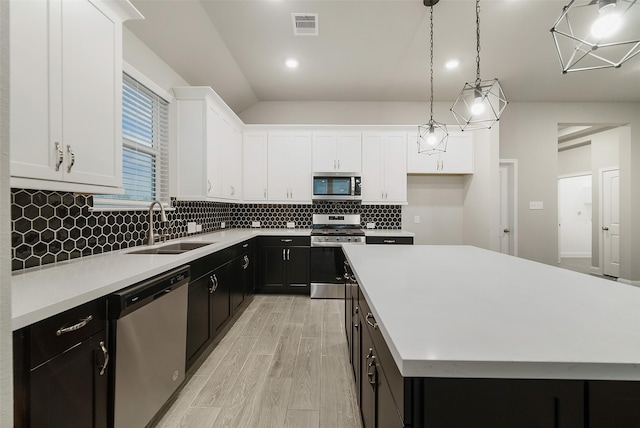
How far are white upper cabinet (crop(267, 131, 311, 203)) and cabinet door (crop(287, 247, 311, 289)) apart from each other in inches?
32.6

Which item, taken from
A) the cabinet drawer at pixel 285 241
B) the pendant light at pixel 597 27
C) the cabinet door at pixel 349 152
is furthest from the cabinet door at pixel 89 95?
the cabinet door at pixel 349 152

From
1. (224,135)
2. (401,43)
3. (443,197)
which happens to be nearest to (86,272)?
(224,135)

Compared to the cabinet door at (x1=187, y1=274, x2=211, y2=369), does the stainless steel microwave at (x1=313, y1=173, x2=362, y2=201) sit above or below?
above

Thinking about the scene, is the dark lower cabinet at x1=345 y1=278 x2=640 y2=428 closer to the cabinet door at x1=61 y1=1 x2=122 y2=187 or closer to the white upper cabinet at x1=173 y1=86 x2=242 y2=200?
the cabinet door at x1=61 y1=1 x2=122 y2=187

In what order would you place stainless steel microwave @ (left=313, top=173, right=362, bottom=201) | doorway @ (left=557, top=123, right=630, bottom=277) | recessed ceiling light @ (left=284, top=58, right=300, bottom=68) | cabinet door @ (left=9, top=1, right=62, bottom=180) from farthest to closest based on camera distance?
doorway @ (left=557, top=123, right=630, bottom=277) → stainless steel microwave @ (left=313, top=173, right=362, bottom=201) → recessed ceiling light @ (left=284, top=58, right=300, bottom=68) → cabinet door @ (left=9, top=1, right=62, bottom=180)

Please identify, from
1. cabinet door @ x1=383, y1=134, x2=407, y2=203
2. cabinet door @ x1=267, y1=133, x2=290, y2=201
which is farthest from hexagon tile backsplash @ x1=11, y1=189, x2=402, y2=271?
cabinet door @ x1=383, y1=134, x2=407, y2=203

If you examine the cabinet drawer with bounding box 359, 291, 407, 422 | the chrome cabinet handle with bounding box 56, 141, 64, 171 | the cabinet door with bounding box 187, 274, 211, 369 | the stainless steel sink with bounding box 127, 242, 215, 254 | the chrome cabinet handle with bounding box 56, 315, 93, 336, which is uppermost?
the chrome cabinet handle with bounding box 56, 141, 64, 171

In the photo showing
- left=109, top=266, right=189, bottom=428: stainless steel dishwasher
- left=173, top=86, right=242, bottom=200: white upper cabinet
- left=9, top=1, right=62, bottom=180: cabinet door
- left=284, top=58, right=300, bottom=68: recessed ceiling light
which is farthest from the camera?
left=284, top=58, right=300, bottom=68: recessed ceiling light

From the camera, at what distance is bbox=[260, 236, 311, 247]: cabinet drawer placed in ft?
13.1

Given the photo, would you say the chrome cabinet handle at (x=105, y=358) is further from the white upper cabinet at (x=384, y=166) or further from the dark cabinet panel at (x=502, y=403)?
the white upper cabinet at (x=384, y=166)

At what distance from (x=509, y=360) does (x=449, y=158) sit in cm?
416

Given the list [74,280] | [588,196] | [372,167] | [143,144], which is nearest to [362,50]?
[372,167]

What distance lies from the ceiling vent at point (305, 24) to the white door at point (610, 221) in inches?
253

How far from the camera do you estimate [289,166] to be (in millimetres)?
4309
